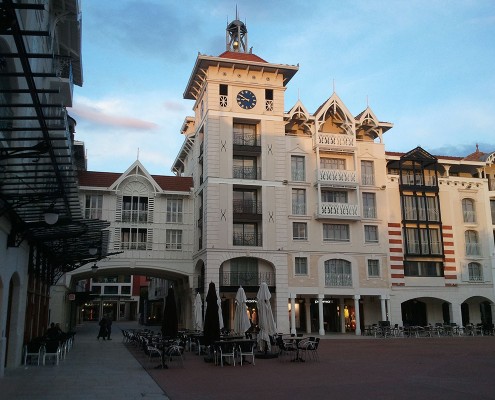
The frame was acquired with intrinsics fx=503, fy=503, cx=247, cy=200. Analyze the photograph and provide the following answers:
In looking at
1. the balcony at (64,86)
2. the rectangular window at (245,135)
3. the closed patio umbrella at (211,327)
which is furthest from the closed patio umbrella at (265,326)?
the rectangular window at (245,135)

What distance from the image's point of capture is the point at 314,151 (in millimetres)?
40031

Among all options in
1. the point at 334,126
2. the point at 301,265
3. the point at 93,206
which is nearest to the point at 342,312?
the point at 301,265

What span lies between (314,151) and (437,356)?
73.0ft

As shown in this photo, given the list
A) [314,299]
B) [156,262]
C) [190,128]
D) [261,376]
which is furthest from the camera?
[190,128]

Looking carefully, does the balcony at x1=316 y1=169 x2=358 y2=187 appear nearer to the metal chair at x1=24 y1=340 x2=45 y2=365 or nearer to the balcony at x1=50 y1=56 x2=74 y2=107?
the balcony at x1=50 y1=56 x2=74 y2=107

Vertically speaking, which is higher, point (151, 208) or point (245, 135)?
point (245, 135)

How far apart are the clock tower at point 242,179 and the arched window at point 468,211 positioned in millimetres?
15716

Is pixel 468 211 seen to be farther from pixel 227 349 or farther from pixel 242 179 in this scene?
pixel 227 349

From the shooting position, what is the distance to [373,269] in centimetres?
3962

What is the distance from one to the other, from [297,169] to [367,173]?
598 centimetres

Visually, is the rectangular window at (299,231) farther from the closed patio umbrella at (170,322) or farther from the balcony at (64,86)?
the balcony at (64,86)

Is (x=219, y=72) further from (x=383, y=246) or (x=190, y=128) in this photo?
(x=383, y=246)

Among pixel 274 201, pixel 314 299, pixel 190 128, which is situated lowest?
pixel 314 299

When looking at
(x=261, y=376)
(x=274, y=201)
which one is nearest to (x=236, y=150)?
(x=274, y=201)
